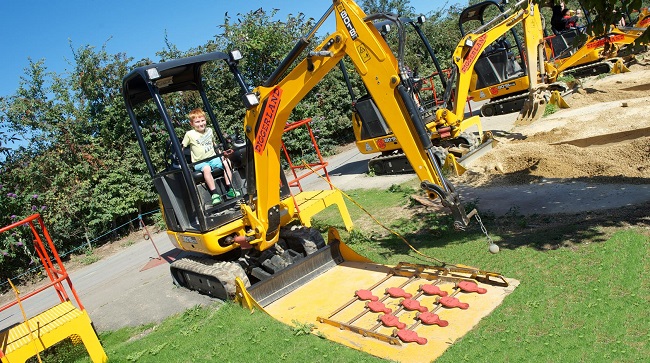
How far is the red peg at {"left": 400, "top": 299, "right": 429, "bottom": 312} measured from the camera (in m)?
5.38

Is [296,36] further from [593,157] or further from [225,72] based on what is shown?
[593,157]

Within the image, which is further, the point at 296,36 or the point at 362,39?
the point at 296,36

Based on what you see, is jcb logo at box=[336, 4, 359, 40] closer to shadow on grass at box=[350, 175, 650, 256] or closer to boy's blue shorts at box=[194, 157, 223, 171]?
boy's blue shorts at box=[194, 157, 223, 171]

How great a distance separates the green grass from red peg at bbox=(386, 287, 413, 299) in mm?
971

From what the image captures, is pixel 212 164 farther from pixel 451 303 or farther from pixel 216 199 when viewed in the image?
pixel 451 303

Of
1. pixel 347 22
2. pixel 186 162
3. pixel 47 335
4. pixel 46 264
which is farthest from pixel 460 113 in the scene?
pixel 47 335

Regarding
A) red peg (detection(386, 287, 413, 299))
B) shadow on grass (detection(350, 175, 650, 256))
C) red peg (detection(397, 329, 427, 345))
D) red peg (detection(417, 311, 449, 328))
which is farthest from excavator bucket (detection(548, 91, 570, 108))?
red peg (detection(397, 329, 427, 345))

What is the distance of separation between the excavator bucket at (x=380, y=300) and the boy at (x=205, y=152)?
5.02ft

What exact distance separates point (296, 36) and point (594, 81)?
10.3 meters

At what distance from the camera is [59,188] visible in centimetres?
1358

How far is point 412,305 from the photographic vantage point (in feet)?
17.9

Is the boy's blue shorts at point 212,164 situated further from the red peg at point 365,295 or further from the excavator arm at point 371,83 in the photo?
the red peg at point 365,295

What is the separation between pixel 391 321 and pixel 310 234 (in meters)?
2.71

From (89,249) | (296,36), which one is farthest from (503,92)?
(89,249)
